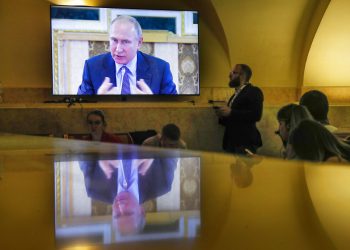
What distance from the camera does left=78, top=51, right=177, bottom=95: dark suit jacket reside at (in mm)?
5297

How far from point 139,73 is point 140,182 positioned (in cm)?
461

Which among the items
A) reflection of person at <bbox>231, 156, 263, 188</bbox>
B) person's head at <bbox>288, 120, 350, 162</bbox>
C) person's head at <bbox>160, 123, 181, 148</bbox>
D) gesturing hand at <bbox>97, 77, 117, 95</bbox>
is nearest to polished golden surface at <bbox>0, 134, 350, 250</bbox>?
reflection of person at <bbox>231, 156, 263, 188</bbox>

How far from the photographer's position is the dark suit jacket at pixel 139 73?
17.4ft

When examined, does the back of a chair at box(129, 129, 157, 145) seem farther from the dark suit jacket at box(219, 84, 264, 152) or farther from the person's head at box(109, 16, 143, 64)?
the person's head at box(109, 16, 143, 64)

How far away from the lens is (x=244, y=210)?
0.60 metres

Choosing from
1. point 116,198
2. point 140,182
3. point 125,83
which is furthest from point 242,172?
point 125,83

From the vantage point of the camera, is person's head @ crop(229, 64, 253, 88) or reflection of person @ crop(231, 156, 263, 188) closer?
reflection of person @ crop(231, 156, 263, 188)

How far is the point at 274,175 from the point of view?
984mm

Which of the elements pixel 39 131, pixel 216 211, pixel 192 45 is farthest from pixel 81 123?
pixel 216 211

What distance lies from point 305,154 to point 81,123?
3.29 meters

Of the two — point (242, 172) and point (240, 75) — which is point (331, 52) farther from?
point (242, 172)

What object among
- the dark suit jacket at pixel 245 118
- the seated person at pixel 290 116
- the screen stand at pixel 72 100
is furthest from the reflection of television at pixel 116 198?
the screen stand at pixel 72 100

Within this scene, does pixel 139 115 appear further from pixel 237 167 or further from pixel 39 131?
pixel 237 167

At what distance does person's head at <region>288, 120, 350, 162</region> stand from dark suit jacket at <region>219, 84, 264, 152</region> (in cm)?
197
